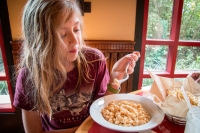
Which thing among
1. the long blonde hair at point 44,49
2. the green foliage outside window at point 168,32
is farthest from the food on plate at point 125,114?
the green foliage outside window at point 168,32

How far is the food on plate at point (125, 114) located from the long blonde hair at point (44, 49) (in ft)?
0.91

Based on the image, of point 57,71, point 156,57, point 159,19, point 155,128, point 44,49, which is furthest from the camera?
point 156,57

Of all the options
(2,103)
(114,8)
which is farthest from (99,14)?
(2,103)

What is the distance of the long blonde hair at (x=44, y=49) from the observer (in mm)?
692

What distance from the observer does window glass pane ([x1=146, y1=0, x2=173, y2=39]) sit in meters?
1.62

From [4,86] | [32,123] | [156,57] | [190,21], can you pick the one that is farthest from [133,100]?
[4,86]

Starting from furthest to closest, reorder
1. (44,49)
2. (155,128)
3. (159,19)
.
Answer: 1. (159,19)
2. (44,49)
3. (155,128)

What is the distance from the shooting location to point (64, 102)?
867 mm

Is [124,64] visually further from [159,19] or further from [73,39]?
[159,19]

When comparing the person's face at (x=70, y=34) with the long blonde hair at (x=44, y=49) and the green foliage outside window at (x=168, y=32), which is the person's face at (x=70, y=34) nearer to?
the long blonde hair at (x=44, y=49)

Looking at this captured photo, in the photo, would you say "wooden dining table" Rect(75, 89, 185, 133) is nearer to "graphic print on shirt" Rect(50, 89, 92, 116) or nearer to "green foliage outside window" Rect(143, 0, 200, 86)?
"graphic print on shirt" Rect(50, 89, 92, 116)

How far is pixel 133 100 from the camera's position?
79 cm

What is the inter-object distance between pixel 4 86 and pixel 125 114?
154cm

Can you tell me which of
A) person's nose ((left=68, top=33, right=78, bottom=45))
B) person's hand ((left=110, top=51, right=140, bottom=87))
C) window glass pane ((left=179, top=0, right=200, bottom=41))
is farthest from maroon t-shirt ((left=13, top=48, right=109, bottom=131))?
window glass pane ((left=179, top=0, right=200, bottom=41))
